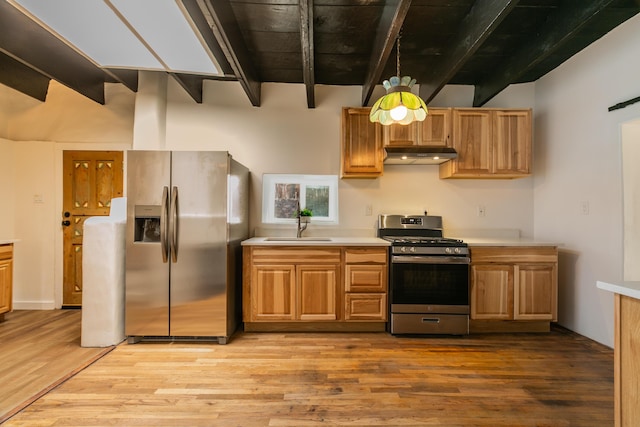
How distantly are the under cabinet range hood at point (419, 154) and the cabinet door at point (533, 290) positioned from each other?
4.24 feet

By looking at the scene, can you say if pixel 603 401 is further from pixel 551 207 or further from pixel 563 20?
pixel 563 20

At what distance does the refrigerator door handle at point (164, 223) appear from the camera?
2.68m

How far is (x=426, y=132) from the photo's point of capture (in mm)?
3225

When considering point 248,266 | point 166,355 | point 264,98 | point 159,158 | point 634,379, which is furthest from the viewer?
point 264,98

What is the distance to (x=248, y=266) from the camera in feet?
9.69

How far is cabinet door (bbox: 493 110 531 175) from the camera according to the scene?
3215 mm

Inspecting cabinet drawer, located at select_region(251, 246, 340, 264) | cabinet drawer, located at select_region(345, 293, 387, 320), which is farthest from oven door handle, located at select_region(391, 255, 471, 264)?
cabinet drawer, located at select_region(251, 246, 340, 264)

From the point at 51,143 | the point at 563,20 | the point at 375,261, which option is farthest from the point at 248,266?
the point at 563,20

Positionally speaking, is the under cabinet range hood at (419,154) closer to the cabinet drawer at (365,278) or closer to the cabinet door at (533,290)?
the cabinet drawer at (365,278)

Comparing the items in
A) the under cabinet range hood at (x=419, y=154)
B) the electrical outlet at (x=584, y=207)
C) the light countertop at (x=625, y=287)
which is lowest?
the light countertop at (x=625, y=287)

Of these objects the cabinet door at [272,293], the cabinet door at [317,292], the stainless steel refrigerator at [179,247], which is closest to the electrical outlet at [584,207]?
the cabinet door at [317,292]

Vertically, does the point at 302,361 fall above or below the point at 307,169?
below

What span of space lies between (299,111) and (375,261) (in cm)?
194

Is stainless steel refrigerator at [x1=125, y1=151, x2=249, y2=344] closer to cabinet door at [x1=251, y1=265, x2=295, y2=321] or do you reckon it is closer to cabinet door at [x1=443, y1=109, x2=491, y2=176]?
cabinet door at [x1=251, y1=265, x2=295, y2=321]
